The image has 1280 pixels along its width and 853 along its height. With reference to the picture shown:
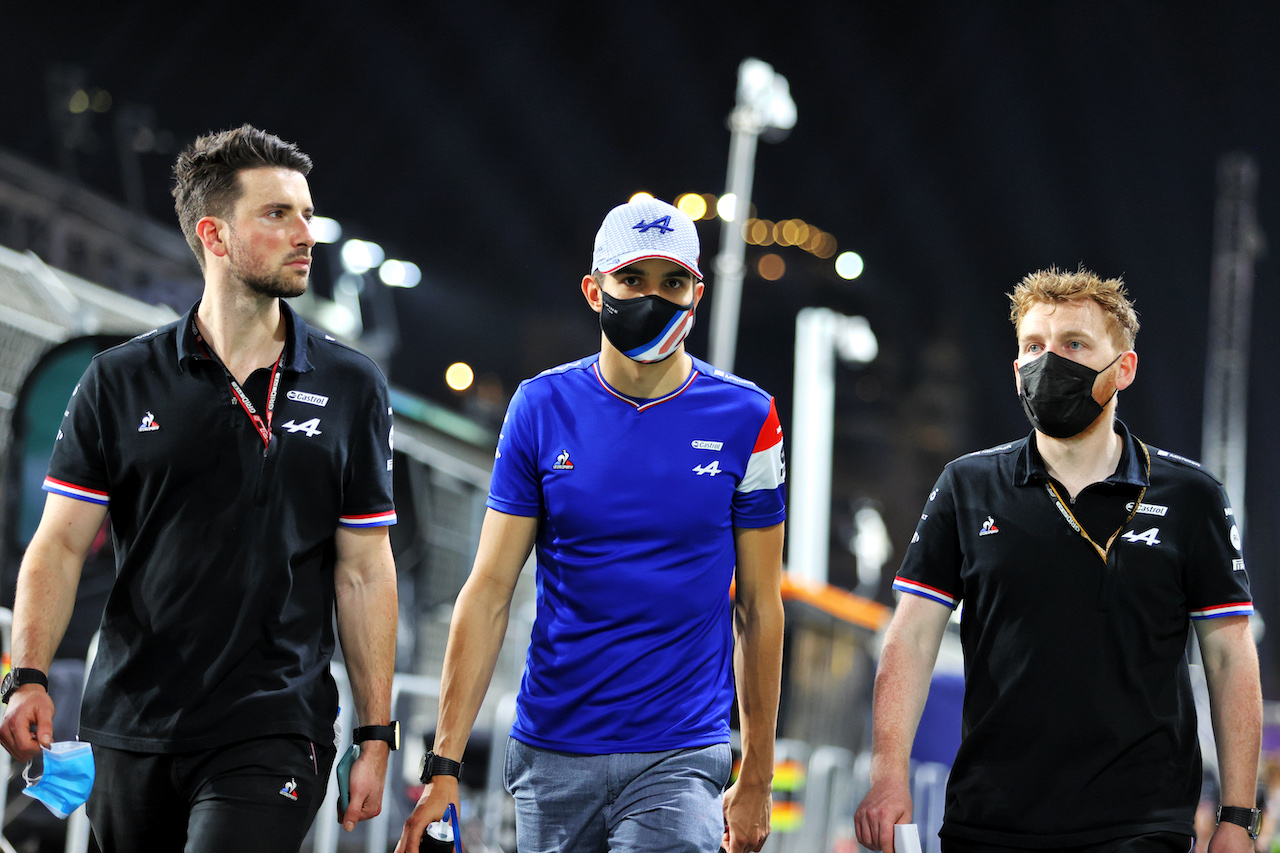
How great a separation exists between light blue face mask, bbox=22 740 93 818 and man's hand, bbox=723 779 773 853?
1996mm

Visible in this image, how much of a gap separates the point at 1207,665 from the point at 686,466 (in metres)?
1.88

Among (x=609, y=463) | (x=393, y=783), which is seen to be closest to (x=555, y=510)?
(x=609, y=463)

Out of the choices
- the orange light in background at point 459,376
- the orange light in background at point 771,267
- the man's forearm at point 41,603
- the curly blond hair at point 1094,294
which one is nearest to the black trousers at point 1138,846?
the curly blond hair at point 1094,294

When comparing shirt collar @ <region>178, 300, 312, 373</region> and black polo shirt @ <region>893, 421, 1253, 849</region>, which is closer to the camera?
black polo shirt @ <region>893, 421, 1253, 849</region>

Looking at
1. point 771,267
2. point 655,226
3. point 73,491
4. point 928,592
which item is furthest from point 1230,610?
point 771,267

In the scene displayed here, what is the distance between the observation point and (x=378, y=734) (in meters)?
4.16

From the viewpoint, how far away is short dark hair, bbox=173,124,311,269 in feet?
14.2

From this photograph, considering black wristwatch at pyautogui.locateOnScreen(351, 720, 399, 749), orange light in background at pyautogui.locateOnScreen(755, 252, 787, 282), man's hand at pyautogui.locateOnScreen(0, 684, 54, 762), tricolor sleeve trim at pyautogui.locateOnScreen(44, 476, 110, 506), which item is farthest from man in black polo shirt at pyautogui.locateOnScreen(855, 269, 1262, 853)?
orange light in background at pyautogui.locateOnScreen(755, 252, 787, 282)

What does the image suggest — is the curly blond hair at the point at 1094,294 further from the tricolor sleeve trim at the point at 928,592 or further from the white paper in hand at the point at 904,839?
the white paper in hand at the point at 904,839

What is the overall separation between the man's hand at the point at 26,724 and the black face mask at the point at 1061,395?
10.9ft

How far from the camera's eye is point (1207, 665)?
4.29 m

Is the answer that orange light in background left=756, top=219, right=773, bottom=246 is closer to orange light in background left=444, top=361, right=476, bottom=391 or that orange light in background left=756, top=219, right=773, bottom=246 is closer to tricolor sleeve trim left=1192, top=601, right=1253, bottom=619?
orange light in background left=444, top=361, right=476, bottom=391

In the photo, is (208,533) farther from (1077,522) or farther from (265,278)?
(1077,522)

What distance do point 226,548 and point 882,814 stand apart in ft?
7.44
